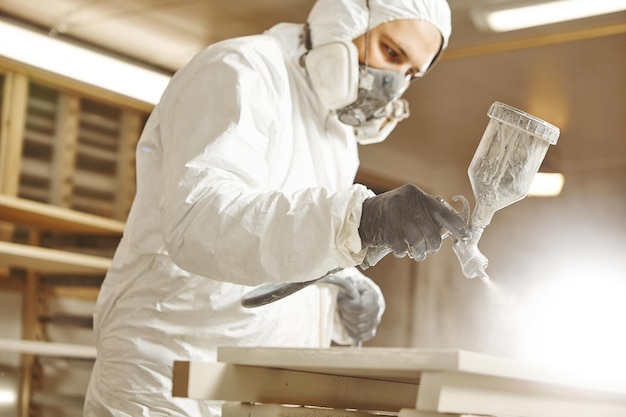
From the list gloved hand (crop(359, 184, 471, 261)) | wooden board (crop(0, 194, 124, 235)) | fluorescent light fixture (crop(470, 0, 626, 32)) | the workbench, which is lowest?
the workbench

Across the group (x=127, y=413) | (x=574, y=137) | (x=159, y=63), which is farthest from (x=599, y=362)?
(x=127, y=413)

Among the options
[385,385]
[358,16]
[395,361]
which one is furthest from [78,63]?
[395,361]

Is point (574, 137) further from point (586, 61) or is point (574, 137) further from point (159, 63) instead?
point (159, 63)

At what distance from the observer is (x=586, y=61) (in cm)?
390

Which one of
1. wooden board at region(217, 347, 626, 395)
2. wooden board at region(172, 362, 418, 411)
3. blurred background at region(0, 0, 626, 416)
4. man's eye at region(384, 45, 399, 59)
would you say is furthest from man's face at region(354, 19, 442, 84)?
blurred background at region(0, 0, 626, 416)

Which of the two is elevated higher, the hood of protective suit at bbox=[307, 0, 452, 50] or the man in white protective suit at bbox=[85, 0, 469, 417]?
the hood of protective suit at bbox=[307, 0, 452, 50]

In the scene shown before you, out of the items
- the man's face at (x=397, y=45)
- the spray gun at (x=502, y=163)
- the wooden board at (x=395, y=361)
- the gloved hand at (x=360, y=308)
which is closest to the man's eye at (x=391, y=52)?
the man's face at (x=397, y=45)

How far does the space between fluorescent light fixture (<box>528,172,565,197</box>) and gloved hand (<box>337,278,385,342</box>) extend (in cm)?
267

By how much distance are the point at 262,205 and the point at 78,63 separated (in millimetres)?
2516

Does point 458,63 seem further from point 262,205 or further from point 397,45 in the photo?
point 262,205

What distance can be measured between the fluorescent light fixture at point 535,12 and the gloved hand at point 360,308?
66.9 inches

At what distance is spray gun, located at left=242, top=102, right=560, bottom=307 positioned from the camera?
115 cm

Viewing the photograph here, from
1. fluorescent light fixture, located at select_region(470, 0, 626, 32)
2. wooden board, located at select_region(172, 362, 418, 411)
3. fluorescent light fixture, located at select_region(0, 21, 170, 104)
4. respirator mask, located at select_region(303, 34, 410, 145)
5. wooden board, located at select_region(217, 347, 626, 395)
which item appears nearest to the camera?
wooden board, located at select_region(217, 347, 626, 395)

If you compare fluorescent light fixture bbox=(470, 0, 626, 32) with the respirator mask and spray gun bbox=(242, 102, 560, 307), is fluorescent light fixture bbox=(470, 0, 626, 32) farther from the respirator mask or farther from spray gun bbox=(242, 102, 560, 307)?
spray gun bbox=(242, 102, 560, 307)
